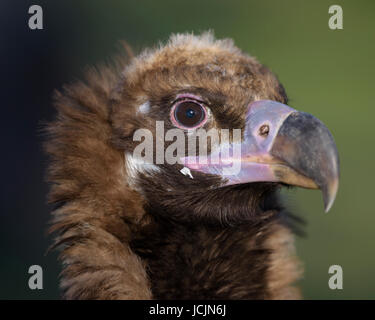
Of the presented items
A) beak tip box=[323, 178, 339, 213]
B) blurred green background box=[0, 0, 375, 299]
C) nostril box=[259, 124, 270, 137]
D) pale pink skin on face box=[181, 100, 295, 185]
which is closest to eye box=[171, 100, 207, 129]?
pale pink skin on face box=[181, 100, 295, 185]

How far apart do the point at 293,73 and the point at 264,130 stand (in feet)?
19.1

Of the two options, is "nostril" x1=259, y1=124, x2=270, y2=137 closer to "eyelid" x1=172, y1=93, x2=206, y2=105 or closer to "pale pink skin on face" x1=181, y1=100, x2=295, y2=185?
"pale pink skin on face" x1=181, y1=100, x2=295, y2=185

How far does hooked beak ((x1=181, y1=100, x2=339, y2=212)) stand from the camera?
91.1 inches

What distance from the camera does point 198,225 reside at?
271 centimetres

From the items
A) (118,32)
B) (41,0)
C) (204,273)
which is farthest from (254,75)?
(118,32)

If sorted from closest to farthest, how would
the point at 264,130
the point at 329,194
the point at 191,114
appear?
the point at 329,194
the point at 264,130
the point at 191,114

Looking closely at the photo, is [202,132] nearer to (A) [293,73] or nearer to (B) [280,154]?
(B) [280,154]

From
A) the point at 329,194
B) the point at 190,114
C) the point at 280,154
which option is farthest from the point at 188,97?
the point at 329,194

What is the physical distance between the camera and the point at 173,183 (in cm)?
268

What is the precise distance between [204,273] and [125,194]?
58cm

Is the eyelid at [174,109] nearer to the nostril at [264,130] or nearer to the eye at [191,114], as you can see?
the eye at [191,114]

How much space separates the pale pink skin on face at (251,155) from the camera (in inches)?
97.0

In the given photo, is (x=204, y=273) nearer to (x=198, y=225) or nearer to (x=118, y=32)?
(x=198, y=225)
